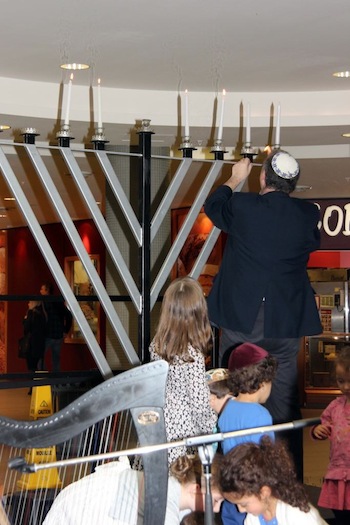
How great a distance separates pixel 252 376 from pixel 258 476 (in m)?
0.77

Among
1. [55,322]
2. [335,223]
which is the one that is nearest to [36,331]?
[55,322]

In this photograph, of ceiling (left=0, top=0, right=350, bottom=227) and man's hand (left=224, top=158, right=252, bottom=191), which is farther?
man's hand (left=224, top=158, right=252, bottom=191)

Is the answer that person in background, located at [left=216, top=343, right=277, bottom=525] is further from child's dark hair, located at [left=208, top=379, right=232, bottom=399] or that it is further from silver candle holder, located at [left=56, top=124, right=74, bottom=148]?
silver candle holder, located at [left=56, top=124, right=74, bottom=148]

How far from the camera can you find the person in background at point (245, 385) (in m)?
2.82

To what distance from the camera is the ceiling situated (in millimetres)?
3285

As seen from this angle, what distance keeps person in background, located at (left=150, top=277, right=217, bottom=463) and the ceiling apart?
1.03 m

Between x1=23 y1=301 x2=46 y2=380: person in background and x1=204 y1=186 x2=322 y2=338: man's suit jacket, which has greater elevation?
x1=204 y1=186 x2=322 y2=338: man's suit jacket

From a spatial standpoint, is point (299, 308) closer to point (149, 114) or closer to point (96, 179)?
point (149, 114)

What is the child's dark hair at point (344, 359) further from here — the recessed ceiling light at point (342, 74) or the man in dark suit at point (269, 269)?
the recessed ceiling light at point (342, 74)

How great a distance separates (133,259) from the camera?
17.5 ft

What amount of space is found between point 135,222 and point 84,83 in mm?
901

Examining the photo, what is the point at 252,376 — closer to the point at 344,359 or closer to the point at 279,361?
the point at 279,361

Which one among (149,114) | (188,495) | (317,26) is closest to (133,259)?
(149,114)

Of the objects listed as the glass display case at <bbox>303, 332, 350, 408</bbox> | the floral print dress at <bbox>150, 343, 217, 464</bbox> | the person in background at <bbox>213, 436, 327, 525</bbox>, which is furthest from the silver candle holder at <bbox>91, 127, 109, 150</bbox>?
the glass display case at <bbox>303, 332, 350, 408</bbox>
